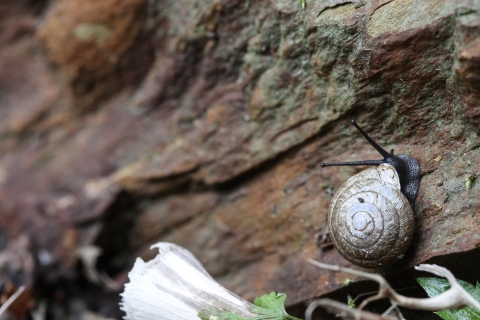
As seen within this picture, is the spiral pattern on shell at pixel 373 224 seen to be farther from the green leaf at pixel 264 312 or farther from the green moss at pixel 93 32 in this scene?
the green moss at pixel 93 32

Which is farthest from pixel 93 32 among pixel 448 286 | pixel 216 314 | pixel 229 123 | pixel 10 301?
pixel 448 286

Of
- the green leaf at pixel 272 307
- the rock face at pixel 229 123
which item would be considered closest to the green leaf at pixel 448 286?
the rock face at pixel 229 123

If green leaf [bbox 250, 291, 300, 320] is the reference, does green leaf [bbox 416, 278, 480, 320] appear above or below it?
below

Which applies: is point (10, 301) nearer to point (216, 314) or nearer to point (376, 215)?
point (216, 314)

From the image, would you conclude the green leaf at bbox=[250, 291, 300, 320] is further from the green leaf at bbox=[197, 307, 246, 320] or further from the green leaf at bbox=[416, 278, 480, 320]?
the green leaf at bbox=[416, 278, 480, 320]

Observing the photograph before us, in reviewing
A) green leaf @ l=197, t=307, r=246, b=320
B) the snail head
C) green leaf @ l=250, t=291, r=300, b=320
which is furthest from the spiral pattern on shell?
green leaf @ l=197, t=307, r=246, b=320

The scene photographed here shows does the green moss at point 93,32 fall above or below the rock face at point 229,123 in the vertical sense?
above
